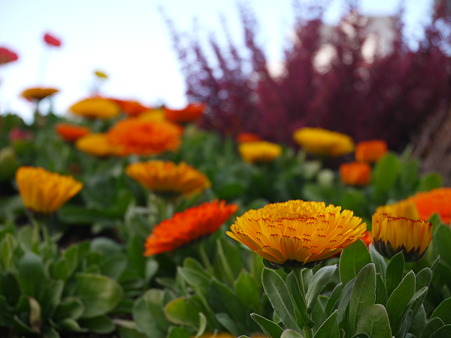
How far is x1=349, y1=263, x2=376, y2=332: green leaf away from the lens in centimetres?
74

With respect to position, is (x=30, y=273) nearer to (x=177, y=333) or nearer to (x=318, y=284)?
(x=177, y=333)

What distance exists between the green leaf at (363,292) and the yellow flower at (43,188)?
0.71m

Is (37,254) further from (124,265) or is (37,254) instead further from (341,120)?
(341,120)

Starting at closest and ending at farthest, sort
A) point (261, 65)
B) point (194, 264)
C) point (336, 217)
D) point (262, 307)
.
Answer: point (336, 217)
point (262, 307)
point (194, 264)
point (261, 65)

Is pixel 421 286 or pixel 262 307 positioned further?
pixel 262 307

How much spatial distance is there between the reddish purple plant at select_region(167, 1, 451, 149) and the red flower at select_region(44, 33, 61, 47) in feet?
2.11

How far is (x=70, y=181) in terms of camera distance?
1305 millimetres

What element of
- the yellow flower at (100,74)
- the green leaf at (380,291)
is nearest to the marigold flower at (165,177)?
the green leaf at (380,291)

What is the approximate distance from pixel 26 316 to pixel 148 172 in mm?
452

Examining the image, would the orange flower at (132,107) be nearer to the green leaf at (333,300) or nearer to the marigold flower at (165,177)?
the marigold flower at (165,177)

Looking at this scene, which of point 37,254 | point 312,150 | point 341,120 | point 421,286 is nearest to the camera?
point 421,286

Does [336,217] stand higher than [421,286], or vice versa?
[336,217]

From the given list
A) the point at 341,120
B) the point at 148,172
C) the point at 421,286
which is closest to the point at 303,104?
the point at 341,120

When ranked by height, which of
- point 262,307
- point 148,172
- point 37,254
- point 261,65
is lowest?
point 262,307
